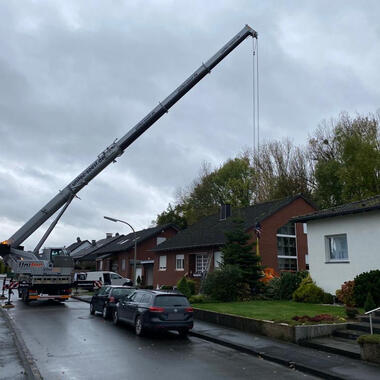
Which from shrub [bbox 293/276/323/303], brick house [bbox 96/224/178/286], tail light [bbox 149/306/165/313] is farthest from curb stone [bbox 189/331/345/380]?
brick house [bbox 96/224/178/286]

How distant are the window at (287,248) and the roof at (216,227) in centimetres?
176

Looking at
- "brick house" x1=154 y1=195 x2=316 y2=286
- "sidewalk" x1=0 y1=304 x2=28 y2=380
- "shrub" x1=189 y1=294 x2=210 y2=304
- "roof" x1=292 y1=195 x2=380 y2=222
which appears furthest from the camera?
"brick house" x1=154 y1=195 x2=316 y2=286

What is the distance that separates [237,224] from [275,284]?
3.74 meters

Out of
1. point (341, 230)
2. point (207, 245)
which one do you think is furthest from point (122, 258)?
point (341, 230)

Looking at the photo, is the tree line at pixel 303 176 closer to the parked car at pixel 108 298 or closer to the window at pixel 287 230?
the window at pixel 287 230

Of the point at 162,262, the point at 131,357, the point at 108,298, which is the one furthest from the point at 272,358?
the point at 162,262

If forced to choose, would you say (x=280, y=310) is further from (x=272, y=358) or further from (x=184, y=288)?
(x=184, y=288)

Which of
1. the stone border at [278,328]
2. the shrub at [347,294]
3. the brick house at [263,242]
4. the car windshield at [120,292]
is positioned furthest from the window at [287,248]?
the stone border at [278,328]

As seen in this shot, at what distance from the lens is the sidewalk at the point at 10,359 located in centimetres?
771

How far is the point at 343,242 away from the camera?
17281 mm

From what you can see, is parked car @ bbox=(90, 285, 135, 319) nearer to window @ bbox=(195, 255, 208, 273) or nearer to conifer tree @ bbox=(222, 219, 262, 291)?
conifer tree @ bbox=(222, 219, 262, 291)

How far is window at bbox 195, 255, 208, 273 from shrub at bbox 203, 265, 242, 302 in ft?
29.3

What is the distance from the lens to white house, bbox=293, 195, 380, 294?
1559cm

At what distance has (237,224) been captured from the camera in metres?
22.2
